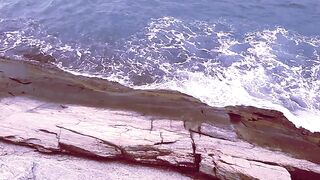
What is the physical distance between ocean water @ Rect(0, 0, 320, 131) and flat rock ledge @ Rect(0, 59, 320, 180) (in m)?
0.80

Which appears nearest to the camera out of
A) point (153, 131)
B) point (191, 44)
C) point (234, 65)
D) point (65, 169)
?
point (65, 169)

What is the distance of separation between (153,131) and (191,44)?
5.57 metres

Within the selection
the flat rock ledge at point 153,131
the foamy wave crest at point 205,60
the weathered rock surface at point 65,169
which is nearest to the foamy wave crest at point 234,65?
the foamy wave crest at point 205,60

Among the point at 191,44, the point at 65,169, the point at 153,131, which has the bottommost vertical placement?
the point at 65,169

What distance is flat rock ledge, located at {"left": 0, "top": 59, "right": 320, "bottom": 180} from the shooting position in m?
8.37

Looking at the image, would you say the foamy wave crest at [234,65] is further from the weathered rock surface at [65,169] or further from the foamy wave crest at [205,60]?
the weathered rock surface at [65,169]

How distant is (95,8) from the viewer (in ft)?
53.2

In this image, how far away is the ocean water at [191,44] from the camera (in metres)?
11.5

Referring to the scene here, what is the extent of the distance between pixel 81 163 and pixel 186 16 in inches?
353

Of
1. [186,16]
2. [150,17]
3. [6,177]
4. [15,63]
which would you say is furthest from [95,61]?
[6,177]

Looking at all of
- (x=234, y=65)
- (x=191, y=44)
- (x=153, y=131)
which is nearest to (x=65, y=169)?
(x=153, y=131)

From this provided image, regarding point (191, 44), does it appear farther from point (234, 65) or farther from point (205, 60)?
point (234, 65)

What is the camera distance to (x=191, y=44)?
13734 millimetres

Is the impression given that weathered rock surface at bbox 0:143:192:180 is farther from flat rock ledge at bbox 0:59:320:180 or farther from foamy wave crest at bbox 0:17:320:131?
foamy wave crest at bbox 0:17:320:131
